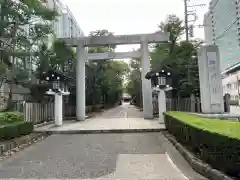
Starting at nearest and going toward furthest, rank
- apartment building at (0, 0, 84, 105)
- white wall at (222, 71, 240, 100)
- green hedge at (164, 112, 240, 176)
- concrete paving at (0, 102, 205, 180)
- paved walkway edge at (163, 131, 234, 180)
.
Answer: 1. green hedge at (164, 112, 240, 176)
2. paved walkway edge at (163, 131, 234, 180)
3. concrete paving at (0, 102, 205, 180)
4. apartment building at (0, 0, 84, 105)
5. white wall at (222, 71, 240, 100)

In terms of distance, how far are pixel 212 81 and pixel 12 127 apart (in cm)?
921

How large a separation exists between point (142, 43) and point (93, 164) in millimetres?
12072

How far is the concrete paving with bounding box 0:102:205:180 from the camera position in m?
4.59

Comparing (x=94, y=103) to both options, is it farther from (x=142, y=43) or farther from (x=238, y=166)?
(x=238, y=166)

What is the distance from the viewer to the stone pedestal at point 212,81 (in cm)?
1126

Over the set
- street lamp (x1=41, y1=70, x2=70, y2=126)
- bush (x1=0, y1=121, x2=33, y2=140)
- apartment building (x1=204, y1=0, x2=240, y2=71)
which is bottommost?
bush (x1=0, y1=121, x2=33, y2=140)

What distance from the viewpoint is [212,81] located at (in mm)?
11320

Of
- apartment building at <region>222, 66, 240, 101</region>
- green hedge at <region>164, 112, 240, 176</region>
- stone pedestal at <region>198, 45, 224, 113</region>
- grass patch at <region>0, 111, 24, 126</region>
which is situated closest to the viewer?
green hedge at <region>164, 112, 240, 176</region>

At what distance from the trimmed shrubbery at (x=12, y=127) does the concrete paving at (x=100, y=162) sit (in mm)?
777

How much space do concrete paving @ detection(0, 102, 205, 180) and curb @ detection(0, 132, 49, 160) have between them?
0.92 feet

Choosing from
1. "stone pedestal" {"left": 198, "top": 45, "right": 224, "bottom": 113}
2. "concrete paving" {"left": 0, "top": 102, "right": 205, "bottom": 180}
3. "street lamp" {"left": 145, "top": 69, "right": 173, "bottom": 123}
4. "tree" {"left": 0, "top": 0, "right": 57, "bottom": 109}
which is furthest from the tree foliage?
"concrete paving" {"left": 0, "top": 102, "right": 205, "bottom": 180}

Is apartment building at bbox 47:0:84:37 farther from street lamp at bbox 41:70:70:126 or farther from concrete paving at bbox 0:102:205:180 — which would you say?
concrete paving at bbox 0:102:205:180

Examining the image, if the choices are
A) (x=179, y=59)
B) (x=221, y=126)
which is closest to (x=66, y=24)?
(x=179, y=59)

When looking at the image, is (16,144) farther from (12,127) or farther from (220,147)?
(220,147)
